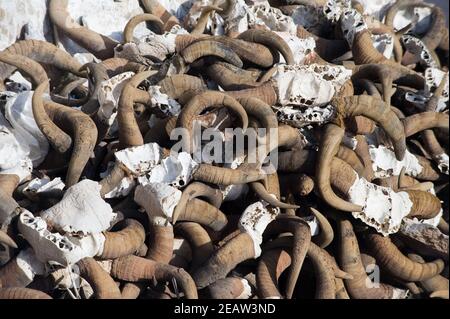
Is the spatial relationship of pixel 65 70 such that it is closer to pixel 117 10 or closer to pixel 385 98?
pixel 117 10

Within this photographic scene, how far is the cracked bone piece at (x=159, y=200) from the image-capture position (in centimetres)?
436

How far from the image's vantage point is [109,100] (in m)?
4.91

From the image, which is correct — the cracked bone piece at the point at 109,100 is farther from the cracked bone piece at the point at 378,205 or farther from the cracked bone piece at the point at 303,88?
the cracked bone piece at the point at 378,205

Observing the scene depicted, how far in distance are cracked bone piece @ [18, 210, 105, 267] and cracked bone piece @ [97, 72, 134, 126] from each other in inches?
37.0

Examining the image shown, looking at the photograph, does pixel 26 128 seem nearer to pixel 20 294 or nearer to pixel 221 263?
pixel 20 294

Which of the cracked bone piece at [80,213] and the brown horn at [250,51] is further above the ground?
the brown horn at [250,51]

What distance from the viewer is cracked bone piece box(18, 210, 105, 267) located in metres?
Answer: 4.07

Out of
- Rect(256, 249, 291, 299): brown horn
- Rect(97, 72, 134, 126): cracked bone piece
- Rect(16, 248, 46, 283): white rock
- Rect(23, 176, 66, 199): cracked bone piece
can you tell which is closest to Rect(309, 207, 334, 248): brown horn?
Rect(256, 249, 291, 299): brown horn

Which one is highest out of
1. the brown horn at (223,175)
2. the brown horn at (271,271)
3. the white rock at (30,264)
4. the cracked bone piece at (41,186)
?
the brown horn at (223,175)

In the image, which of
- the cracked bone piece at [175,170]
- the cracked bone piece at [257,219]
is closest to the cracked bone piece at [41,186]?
the cracked bone piece at [175,170]

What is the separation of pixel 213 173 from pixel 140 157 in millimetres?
442

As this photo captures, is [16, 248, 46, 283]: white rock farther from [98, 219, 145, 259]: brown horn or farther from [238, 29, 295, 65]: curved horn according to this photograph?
[238, 29, 295, 65]: curved horn

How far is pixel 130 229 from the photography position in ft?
14.4

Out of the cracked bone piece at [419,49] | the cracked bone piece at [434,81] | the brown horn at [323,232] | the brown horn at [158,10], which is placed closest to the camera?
the brown horn at [323,232]
